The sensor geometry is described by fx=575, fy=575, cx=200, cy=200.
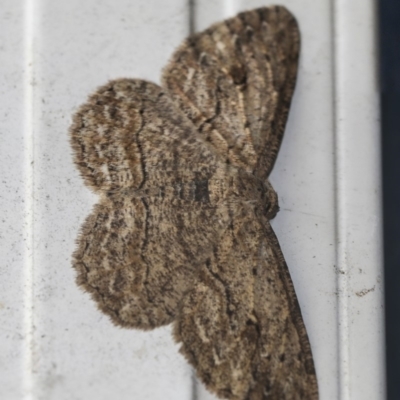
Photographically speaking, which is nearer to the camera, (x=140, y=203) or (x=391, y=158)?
(x=140, y=203)

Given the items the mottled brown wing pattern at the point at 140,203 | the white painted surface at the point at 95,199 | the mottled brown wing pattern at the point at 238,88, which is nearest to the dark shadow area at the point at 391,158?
the white painted surface at the point at 95,199

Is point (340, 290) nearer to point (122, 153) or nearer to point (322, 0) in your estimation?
point (122, 153)

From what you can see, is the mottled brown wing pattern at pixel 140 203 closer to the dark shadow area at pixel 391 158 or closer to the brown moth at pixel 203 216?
the brown moth at pixel 203 216

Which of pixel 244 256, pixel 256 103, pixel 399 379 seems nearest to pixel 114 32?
pixel 256 103

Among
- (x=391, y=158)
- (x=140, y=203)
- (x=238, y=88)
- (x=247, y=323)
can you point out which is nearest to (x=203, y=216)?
(x=140, y=203)

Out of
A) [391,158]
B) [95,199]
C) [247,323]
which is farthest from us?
[391,158]

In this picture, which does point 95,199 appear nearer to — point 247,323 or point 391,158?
point 247,323
